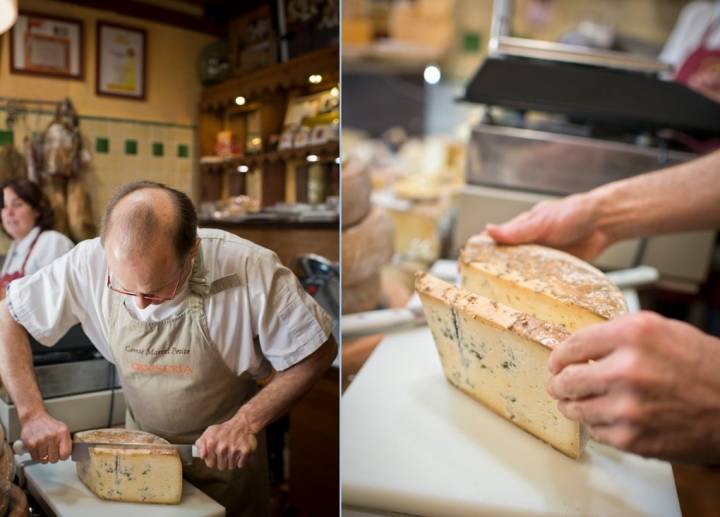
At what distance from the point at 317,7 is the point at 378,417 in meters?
0.49

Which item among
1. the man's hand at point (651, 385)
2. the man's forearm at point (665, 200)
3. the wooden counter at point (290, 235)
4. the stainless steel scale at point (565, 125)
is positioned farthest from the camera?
the stainless steel scale at point (565, 125)

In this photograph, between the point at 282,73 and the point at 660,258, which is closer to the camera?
the point at 282,73

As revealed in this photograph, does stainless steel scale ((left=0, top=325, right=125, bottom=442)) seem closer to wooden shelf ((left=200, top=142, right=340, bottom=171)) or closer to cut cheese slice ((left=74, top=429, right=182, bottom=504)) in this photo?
cut cheese slice ((left=74, top=429, right=182, bottom=504))

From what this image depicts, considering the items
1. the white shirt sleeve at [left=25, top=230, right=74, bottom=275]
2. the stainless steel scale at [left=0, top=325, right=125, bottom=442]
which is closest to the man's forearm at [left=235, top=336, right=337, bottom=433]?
the stainless steel scale at [left=0, top=325, right=125, bottom=442]

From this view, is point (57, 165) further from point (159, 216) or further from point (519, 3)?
point (519, 3)

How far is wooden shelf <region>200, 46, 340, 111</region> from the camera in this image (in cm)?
61

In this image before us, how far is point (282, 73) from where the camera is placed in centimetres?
63

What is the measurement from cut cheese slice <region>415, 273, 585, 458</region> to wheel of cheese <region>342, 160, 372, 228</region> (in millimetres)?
236

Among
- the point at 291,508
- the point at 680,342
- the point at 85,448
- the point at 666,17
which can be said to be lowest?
the point at 291,508

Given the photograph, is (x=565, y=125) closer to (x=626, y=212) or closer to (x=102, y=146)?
(x=626, y=212)

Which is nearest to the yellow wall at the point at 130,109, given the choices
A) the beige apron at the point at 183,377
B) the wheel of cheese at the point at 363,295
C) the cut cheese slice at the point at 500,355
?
Result: the beige apron at the point at 183,377

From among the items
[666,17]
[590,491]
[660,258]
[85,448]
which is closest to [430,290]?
[590,491]

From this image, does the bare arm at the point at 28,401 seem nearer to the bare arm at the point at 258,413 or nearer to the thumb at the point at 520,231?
the bare arm at the point at 258,413

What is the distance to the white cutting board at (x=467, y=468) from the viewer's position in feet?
2.03
